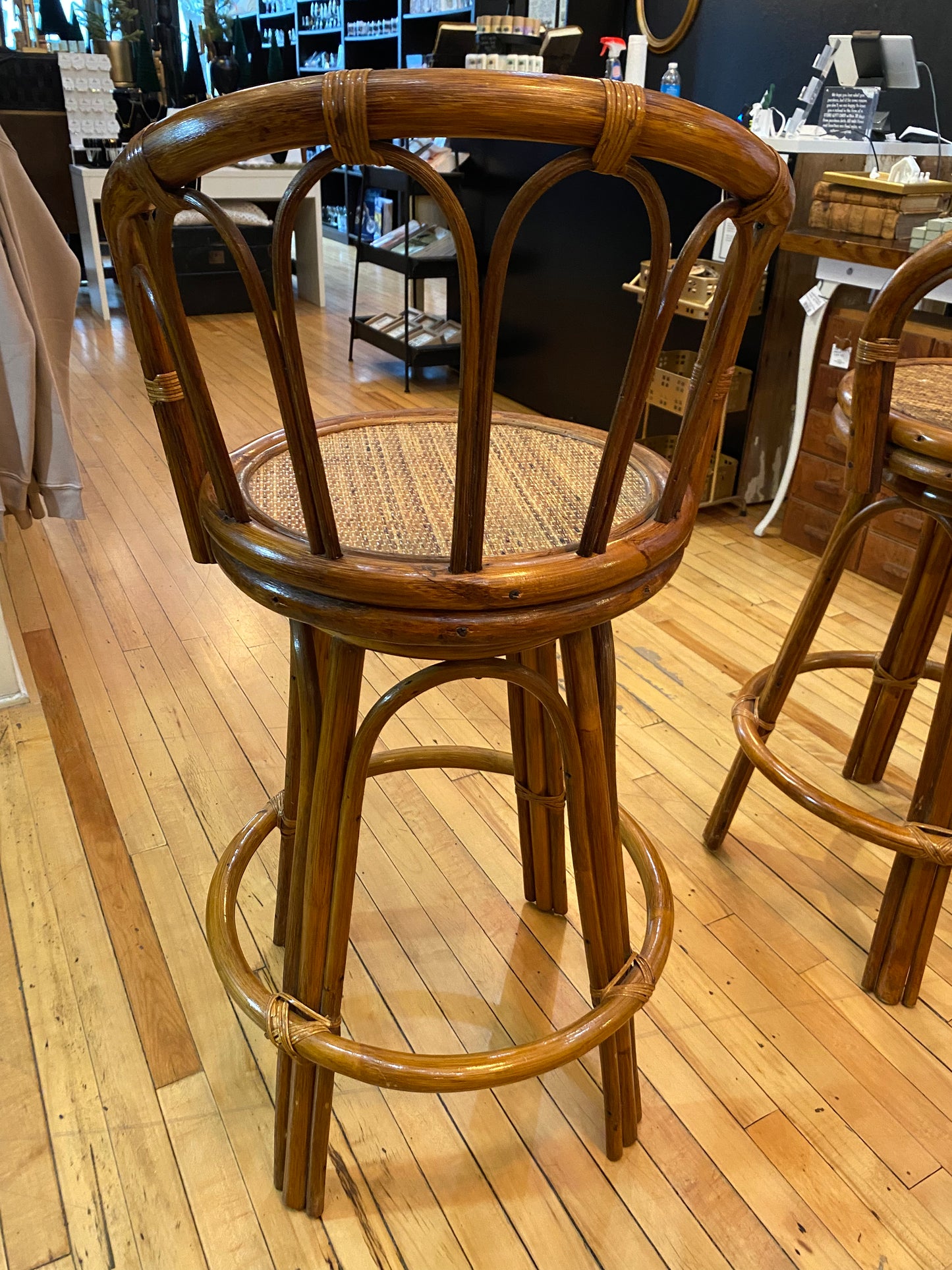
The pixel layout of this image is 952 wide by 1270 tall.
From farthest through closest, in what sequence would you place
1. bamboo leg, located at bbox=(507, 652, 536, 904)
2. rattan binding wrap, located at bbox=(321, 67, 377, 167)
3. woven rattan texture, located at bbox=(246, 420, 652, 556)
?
bamboo leg, located at bbox=(507, 652, 536, 904), woven rattan texture, located at bbox=(246, 420, 652, 556), rattan binding wrap, located at bbox=(321, 67, 377, 167)

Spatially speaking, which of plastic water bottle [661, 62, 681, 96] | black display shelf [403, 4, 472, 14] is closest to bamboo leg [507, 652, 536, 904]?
plastic water bottle [661, 62, 681, 96]

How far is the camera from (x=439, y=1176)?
1.14m

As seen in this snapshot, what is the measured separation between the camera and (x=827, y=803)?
51.9 inches

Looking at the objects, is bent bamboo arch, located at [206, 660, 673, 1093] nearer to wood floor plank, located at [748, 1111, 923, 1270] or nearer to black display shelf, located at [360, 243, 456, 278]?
wood floor plank, located at [748, 1111, 923, 1270]

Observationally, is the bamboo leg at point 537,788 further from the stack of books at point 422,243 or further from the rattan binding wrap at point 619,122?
the stack of books at point 422,243

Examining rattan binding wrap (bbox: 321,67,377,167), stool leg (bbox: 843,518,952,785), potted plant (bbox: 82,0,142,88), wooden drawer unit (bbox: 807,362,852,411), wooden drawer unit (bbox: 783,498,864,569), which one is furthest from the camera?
potted plant (bbox: 82,0,142,88)

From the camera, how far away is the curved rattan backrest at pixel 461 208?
0.56m

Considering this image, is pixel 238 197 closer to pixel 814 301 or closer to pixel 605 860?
pixel 814 301

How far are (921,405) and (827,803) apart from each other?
539 millimetres

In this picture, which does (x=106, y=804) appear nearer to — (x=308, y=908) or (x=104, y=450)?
(x=308, y=908)

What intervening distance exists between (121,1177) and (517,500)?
91 cm

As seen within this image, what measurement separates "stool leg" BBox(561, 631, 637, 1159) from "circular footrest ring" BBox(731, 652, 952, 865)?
41 cm

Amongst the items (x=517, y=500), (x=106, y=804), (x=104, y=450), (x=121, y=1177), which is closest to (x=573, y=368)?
(x=104, y=450)

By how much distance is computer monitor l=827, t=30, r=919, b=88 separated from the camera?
2.61 m
